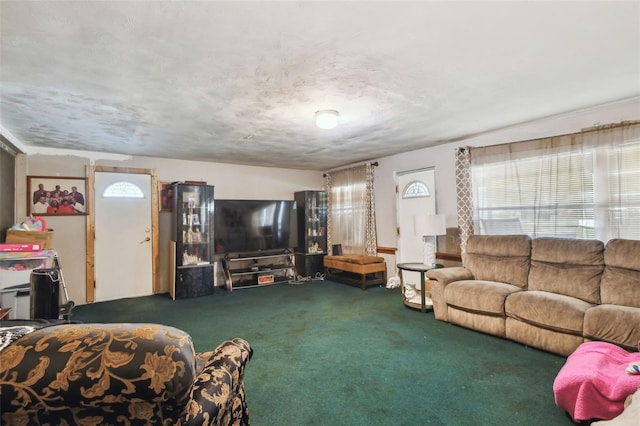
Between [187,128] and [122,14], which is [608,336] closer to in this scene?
[122,14]

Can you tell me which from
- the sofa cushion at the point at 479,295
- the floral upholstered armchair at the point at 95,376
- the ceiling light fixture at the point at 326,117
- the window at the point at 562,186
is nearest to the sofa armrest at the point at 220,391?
the floral upholstered armchair at the point at 95,376

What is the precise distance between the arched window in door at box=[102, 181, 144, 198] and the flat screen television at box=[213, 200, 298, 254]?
1.24 m

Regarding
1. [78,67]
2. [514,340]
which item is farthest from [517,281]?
[78,67]

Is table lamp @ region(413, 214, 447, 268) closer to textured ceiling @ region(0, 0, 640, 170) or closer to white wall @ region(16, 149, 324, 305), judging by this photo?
textured ceiling @ region(0, 0, 640, 170)

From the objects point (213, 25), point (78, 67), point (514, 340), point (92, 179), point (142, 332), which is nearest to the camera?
point (142, 332)

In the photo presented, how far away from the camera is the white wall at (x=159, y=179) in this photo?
4570 millimetres

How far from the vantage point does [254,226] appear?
6.00 meters

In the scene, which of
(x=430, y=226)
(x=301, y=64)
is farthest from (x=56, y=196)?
(x=430, y=226)

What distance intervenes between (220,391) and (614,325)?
2.94 metres

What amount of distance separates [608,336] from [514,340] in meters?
0.75

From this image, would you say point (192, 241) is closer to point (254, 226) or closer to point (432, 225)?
point (254, 226)

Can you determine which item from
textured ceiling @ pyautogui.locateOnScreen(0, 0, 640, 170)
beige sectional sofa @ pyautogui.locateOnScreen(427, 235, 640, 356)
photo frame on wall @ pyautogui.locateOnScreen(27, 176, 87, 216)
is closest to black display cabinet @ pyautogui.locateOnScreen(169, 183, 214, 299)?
photo frame on wall @ pyautogui.locateOnScreen(27, 176, 87, 216)

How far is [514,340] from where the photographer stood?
303 centimetres

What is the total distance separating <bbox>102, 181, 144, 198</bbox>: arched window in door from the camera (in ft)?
16.3
